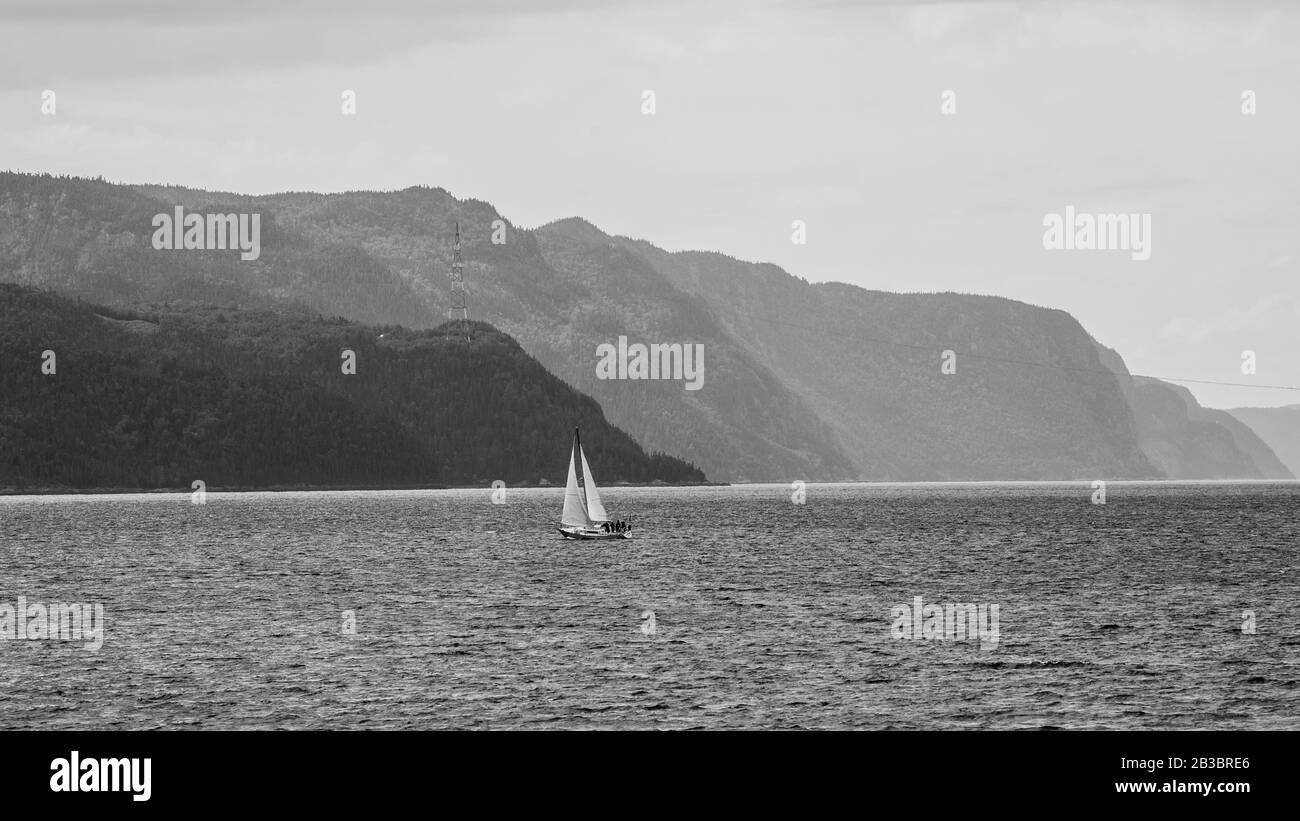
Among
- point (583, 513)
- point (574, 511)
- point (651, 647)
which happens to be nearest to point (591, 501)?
point (574, 511)

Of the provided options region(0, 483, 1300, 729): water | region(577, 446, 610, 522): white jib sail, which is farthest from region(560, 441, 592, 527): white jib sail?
region(0, 483, 1300, 729): water

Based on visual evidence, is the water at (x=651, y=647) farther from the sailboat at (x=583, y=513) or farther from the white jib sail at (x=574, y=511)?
the white jib sail at (x=574, y=511)

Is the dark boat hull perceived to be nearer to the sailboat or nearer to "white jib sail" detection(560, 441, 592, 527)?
the sailboat

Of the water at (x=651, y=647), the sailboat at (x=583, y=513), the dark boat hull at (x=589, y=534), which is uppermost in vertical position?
the sailboat at (x=583, y=513)

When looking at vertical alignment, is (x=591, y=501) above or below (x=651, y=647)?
above

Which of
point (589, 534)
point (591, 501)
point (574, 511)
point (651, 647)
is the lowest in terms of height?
point (651, 647)

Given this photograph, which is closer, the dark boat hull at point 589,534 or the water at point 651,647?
the water at point 651,647

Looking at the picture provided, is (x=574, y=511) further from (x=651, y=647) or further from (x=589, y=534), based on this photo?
(x=651, y=647)

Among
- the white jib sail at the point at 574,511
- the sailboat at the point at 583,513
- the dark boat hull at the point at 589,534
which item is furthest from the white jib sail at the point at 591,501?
the dark boat hull at the point at 589,534

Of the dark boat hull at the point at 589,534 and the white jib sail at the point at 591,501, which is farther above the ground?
the white jib sail at the point at 591,501
